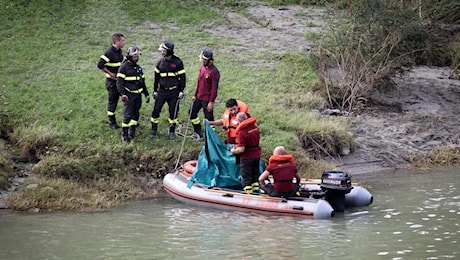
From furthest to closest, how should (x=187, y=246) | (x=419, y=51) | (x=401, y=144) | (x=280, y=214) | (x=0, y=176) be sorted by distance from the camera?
1. (x=419, y=51)
2. (x=401, y=144)
3. (x=0, y=176)
4. (x=280, y=214)
5. (x=187, y=246)

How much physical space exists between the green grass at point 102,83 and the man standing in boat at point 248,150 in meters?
2.28

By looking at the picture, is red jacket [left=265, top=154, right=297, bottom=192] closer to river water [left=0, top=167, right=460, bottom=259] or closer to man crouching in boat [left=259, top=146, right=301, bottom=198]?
man crouching in boat [left=259, top=146, right=301, bottom=198]

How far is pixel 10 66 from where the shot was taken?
19.5 metres

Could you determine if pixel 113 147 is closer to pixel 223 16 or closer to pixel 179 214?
A: pixel 179 214

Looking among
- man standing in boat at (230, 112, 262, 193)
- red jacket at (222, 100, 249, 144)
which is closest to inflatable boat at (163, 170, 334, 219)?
man standing in boat at (230, 112, 262, 193)

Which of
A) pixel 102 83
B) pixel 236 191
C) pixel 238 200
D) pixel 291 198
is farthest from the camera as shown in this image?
pixel 102 83

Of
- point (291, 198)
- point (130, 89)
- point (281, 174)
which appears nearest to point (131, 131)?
point (130, 89)

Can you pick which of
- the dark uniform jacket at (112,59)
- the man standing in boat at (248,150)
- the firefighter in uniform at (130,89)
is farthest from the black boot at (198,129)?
the man standing in boat at (248,150)

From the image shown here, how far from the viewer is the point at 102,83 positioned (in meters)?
18.6

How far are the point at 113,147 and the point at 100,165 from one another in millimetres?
558

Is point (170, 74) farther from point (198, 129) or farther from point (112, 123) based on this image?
point (112, 123)

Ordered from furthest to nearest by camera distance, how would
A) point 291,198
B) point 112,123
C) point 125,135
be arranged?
point 112,123 → point 125,135 → point 291,198

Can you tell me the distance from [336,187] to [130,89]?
187 inches

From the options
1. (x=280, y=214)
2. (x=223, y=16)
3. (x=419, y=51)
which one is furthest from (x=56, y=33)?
(x=280, y=214)
